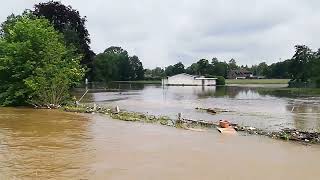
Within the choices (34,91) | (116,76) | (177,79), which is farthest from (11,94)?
(116,76)

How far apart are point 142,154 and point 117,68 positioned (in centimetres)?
12965

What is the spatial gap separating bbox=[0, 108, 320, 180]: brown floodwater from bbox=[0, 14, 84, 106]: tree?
11.6 meters

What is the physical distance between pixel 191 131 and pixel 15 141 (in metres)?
8.25

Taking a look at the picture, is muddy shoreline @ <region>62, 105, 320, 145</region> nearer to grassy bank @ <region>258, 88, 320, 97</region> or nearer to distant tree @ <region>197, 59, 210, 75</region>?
grassy bank @ <region>258, 88, 320, 97</region>

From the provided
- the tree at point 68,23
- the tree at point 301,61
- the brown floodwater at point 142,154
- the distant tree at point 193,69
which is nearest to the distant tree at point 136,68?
the distant tree at point 193,69

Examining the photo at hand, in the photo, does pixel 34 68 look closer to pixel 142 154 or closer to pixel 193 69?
pixel 142 154

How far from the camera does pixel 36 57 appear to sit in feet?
116

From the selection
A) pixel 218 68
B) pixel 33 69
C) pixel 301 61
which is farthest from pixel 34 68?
pixel 218 68

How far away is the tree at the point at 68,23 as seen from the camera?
57375 millimetres

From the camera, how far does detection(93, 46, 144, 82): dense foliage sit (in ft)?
423

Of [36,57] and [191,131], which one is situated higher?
[36,57]

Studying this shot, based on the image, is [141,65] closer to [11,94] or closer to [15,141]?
[11,94]

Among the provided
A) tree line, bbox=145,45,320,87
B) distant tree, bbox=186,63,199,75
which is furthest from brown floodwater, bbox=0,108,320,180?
distant tree, bbox=186,63,199,75

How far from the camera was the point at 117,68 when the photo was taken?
471ft
